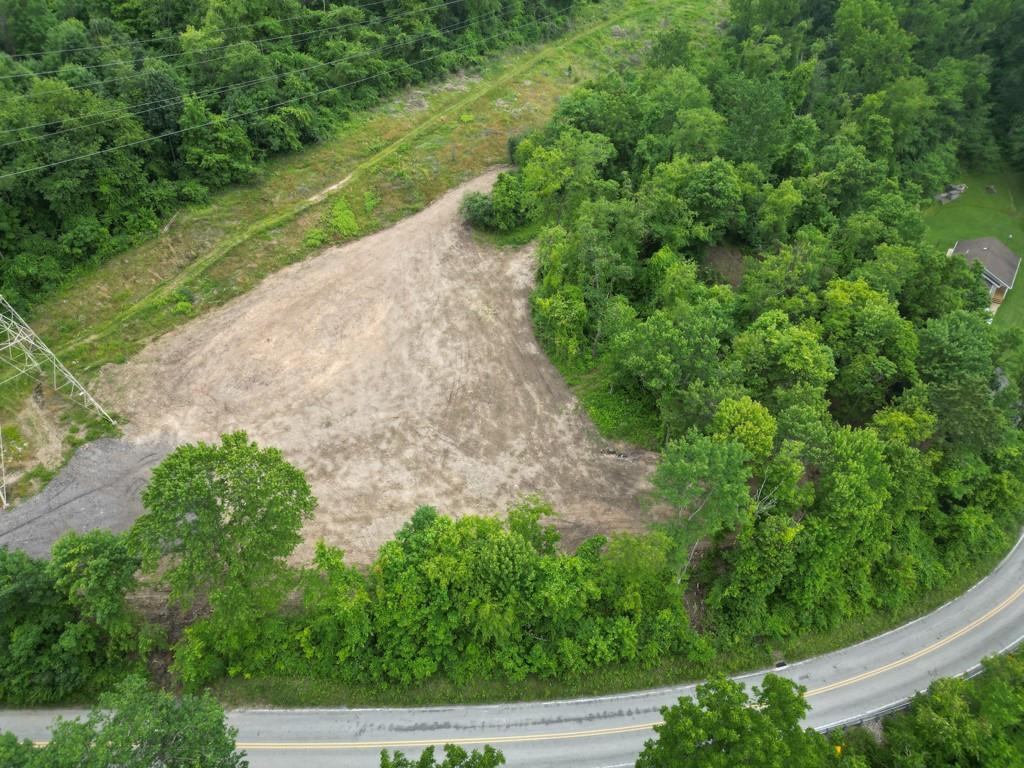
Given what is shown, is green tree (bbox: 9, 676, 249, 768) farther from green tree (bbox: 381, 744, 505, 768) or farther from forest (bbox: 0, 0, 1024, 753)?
green tree (bbox: 381, 744, 505, 768)

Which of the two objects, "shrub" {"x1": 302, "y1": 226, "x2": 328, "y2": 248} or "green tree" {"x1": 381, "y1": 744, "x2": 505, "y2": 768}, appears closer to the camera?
"green tree" {"x1": 381, "y1": 744, "x2": 505, "y2": 768}

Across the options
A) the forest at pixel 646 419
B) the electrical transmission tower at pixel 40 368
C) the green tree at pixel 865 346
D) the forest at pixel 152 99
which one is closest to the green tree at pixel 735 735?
the forest at pixel 646 419

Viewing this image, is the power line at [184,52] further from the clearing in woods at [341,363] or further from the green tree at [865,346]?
the green tree at [865,346]

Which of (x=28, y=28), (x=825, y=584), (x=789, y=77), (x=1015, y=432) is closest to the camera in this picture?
(x=825, y=584)

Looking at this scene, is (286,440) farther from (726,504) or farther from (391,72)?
(391,72)

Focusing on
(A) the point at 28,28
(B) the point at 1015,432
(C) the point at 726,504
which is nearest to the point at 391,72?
(A) the point at 28,28

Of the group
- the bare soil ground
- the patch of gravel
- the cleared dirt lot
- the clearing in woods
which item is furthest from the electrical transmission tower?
the patch of gravel
